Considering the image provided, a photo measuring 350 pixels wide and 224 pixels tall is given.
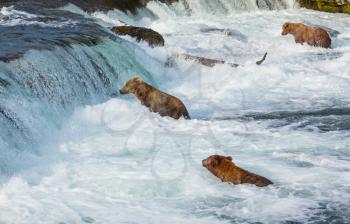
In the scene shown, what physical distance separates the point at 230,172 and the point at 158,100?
3636mm

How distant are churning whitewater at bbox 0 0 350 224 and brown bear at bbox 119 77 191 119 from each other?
6.1 inches

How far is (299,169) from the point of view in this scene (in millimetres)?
8977

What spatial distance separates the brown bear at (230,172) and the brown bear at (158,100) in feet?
9.81

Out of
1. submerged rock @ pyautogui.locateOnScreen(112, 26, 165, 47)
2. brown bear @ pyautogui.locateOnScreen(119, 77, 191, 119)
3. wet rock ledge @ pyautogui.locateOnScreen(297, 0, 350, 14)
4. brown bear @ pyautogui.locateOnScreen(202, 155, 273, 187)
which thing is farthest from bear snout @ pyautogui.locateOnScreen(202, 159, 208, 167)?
wet rock ledge @ pyautogui.locateOnScreen(297, 0, 350, 14)

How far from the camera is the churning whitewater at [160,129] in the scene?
25.7 ft

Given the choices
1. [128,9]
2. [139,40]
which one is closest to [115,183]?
[139,40]

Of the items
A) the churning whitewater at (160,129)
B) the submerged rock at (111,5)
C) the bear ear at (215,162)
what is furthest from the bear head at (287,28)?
the bear ear at (215,162)

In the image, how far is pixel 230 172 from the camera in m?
8.45

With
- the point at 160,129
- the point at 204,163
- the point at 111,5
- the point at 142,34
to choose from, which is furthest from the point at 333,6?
the point at 204,163

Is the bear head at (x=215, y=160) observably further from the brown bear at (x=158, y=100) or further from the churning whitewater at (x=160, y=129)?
the brown bear at (x=158, y=100)

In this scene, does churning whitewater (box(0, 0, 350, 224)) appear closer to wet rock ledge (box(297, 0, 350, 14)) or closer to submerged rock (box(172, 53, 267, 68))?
submerged rock (box(172, 53, 267, 68))

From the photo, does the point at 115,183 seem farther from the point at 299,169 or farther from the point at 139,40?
the point at 139,40

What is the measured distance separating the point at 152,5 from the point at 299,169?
14769mm

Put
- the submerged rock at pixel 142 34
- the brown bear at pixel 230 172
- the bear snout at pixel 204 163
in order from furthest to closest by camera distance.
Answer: the submerged rock at pixel 142 34, the bear snout at pixel 204 163, the brown bear at pixel 230 172
